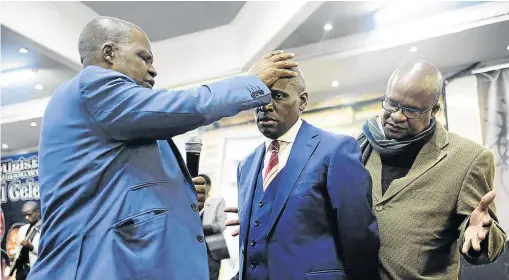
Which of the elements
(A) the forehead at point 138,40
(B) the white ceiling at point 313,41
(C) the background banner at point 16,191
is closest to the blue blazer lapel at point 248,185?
(A) the forehead at point 138,40

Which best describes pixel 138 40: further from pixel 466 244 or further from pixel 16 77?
pixel 16 77

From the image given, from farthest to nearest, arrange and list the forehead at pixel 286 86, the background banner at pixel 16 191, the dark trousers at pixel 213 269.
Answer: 1. the background banner at pixel 16 191
2. the dark trousers at pixel 213 269
3. the forehead at pixel 286 86

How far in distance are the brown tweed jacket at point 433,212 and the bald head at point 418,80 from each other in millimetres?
252

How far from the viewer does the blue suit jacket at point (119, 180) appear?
1514mm

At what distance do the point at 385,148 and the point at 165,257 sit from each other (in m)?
1.03

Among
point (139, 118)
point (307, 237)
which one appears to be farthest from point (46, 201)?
point (307, 237)

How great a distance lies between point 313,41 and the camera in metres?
6.32

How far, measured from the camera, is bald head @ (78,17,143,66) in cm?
173

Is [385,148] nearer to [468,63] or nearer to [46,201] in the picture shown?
[46,201]

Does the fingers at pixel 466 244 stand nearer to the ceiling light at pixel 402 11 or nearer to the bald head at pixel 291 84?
the bald head at pixel 291 84

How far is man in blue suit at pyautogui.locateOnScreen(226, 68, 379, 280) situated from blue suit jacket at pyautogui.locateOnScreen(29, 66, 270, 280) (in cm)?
38

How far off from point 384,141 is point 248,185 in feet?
1.88

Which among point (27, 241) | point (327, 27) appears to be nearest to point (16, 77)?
point (27, 241)

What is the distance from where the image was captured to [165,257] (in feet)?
5.02
